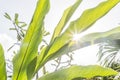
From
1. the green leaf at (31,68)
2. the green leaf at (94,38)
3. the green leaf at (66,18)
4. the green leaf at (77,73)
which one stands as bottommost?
the green leaf at (77,73)

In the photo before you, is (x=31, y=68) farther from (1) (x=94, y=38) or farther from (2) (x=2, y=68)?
(1) (x=94, y=38)

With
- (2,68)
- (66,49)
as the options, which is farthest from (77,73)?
(2,68)

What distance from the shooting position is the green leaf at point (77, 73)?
0.70 metres

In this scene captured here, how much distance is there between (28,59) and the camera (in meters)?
0.74

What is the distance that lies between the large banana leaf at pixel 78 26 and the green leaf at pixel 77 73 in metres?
0.04

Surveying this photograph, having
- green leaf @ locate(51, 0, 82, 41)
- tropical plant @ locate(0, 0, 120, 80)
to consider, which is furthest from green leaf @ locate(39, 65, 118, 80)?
green leaf @ locate(51, 0, 82, 41)

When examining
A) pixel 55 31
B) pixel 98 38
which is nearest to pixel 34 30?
pixel 55 31

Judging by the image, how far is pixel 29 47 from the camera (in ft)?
2.47

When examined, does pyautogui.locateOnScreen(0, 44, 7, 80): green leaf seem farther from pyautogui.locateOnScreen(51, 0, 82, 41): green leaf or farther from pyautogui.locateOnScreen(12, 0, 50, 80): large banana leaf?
pyautogui.locateOnScreen(51, 0, 82, 41): green leaf

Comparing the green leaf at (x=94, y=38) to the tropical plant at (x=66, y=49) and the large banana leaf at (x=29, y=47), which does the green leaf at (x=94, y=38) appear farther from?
the large banana leaf at (x=29, y=47)

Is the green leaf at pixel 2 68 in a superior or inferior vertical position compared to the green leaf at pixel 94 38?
inferior

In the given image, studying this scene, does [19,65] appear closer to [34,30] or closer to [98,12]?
[34,30]

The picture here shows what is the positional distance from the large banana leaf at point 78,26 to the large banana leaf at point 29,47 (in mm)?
40

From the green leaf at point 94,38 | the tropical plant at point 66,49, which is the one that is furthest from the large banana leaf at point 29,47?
the green leaf at point 94,38
